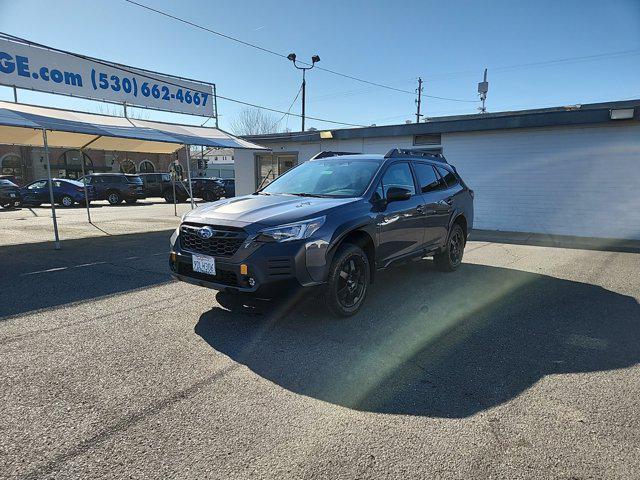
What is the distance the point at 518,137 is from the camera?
12.3 m

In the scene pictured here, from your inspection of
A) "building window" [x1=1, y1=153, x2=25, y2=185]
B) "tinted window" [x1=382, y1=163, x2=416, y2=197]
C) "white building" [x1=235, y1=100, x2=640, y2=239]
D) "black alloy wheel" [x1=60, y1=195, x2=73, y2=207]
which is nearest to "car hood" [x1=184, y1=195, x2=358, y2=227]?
"tinted window" [x1=382, y1=163, x2=416, y2=197]

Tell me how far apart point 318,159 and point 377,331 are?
286 centimetres

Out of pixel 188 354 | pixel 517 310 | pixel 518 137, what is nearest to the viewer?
pixel 188 354

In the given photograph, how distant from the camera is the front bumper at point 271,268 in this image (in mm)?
3676

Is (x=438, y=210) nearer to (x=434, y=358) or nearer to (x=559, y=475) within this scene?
(x=434, y=358)

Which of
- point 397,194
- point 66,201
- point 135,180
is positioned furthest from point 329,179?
point 135,180

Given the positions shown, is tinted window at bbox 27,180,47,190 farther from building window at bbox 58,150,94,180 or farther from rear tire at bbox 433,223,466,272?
rear tire at bbox 433,223,466,272

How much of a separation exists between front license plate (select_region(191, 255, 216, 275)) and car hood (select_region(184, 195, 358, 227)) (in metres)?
0.35

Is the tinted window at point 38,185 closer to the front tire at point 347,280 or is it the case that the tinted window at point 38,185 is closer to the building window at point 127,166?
the front tire at point 347,280

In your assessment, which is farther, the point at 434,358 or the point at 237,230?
the point at 237,230

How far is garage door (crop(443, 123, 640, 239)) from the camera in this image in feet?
36.1

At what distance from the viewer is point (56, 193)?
70.6 feet

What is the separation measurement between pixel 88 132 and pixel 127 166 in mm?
40747

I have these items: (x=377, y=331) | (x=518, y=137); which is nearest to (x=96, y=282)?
(x=377, y=331)
